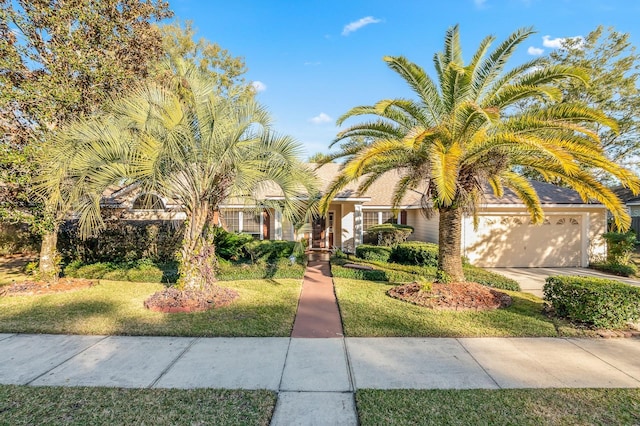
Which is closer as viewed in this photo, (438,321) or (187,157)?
(438,321)

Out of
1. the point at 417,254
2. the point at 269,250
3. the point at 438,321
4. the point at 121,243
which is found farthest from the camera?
the point at 121,243

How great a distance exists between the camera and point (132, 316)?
258 inches

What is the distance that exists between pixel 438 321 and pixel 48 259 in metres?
10.7

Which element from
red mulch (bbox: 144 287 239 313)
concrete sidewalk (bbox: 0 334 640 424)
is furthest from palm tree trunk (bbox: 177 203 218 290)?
concrete sidewalk (bbox: 0 334 640 424)

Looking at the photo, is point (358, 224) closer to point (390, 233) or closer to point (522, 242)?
point (390, 233)

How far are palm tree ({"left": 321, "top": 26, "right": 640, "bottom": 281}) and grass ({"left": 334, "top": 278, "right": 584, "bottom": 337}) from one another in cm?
158

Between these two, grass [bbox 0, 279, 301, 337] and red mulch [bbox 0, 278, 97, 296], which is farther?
red mulch [bbox 0, 278, 97, 296]

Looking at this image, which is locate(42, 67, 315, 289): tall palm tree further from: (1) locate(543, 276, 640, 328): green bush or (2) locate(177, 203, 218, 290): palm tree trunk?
(1) locate(543, 276, 640, 328): green bush

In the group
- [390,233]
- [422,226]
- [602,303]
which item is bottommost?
[602,303]

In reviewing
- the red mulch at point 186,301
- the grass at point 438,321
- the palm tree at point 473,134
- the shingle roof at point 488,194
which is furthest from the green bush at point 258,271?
the palm tree at point 473,134

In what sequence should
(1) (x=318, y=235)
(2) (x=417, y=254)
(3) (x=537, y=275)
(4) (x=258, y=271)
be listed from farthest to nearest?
(1) (x=318, y=235)
(2) (x=417, y=254)
(3) (x=537, y=275)
(4) (x=258, y=271)

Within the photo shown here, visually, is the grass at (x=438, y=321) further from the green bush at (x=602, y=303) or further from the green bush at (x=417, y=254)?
the green bush at (x=417, y=254)

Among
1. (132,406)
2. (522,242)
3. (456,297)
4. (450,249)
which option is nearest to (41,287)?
(132,406)

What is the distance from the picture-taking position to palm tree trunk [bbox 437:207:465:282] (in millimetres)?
8125
